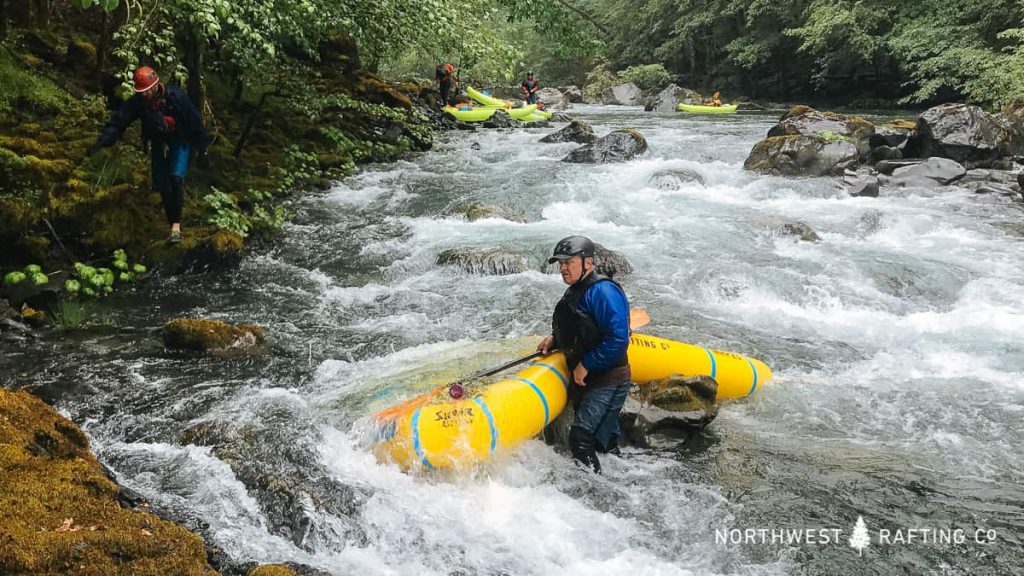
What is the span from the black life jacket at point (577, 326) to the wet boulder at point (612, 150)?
1092 cm

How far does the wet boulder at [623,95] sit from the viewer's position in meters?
34.1

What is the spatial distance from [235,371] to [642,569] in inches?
131

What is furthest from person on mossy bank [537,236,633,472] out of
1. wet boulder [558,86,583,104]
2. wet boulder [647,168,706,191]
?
wet boulder [558,86,583,104]

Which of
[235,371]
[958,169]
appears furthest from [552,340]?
[958,169]

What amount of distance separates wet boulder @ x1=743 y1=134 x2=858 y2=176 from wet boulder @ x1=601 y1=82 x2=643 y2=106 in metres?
20.6

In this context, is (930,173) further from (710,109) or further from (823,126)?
(710,109)

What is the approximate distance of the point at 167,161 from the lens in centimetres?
639

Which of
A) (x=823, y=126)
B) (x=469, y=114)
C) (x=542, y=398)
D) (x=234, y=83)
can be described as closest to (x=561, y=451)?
(x=542, y=398)

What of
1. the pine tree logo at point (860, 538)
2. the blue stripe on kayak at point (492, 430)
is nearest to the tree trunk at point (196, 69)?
the blue stripe on kayak at point (492, 430)

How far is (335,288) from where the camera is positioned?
733 cm

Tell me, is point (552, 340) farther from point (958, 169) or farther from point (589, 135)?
point (589, 135)

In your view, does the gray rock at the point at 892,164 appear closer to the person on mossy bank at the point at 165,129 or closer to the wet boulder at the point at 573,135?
the wet boulder at the point at 573,135

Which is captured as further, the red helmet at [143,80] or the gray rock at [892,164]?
the gray rock at [892,164]

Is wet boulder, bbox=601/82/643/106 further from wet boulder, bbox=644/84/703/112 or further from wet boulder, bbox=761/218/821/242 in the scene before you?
wet boulder, bbox=761/218/821/242
